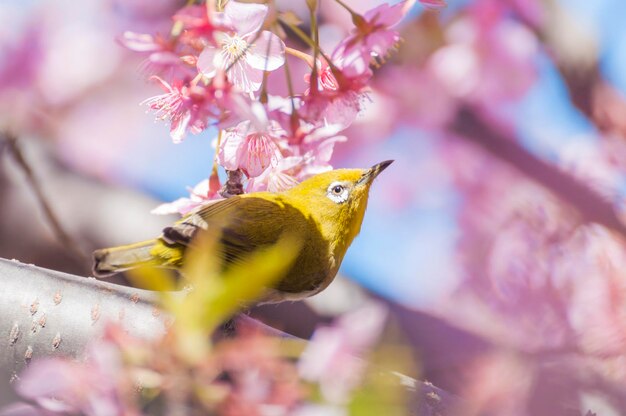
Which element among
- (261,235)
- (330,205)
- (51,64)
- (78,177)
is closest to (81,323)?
(261,235)

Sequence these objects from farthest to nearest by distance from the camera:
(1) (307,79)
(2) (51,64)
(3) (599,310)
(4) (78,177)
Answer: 1. (2) (51,64)
2. (4) (78,177)
3. (3) (599,310)
4. (1) (307,79)

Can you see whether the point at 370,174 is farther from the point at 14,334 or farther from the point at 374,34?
the point at 14,334

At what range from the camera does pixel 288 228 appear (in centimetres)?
85

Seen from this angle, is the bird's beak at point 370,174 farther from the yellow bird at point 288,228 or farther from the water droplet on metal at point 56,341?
the water droplet on metal at point 56,341

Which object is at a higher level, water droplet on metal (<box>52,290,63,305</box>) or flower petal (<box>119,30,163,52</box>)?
flower petal (<box>119,30,163,52</box>)

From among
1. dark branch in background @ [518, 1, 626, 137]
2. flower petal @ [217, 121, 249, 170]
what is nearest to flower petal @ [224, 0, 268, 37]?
flower petal @ [217, 121, 249, 170]

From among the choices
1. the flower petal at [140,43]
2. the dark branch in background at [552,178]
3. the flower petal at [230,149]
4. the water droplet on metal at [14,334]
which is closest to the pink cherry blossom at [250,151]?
the flower petal at [230,149]

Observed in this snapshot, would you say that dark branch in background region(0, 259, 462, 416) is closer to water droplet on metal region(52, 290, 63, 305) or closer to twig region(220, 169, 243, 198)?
water droplet on metal region(52, 290, 63, 305)

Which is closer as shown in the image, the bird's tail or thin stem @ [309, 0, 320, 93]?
thin stem @ [309, 0, 320, 93]

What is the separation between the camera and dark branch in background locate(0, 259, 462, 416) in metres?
0.63

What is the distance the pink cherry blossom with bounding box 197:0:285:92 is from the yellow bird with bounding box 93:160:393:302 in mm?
179

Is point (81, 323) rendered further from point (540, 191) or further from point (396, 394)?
point (540, 191)

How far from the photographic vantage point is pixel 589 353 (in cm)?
92

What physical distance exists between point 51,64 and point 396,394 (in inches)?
54.0
